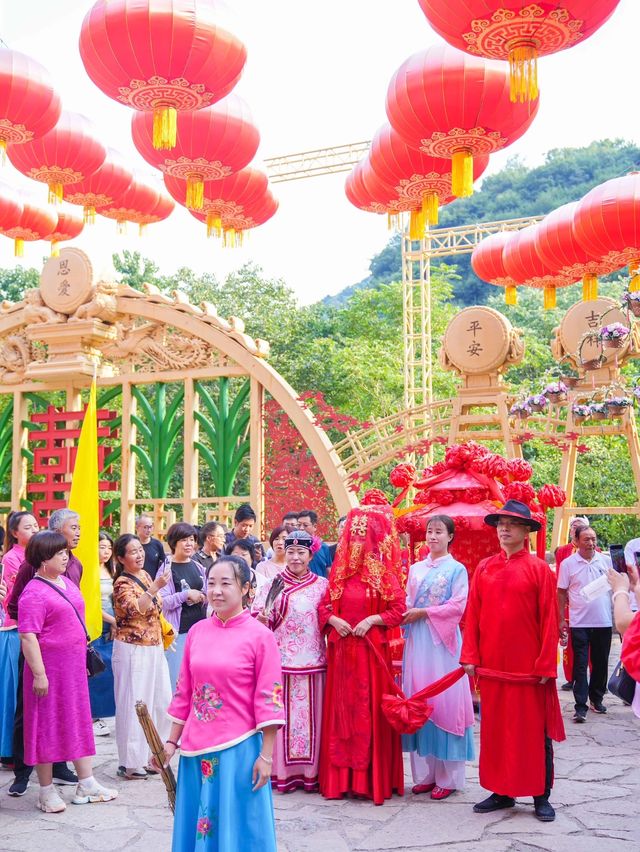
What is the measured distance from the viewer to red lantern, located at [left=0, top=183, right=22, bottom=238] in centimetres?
857

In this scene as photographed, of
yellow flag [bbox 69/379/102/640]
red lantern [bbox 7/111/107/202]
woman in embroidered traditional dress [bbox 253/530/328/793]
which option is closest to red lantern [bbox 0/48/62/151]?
red lantern [bbox 7/111/107/202]

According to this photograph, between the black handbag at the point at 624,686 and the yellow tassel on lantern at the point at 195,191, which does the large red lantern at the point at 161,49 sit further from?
the black handbag at the point at 624,686

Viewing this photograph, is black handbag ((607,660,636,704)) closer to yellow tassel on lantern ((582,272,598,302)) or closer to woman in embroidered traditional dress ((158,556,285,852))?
woman in embroidered traditional dress ((158,556,285,852))

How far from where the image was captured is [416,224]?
289 inches

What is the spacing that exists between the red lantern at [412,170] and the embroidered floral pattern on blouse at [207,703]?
467cm

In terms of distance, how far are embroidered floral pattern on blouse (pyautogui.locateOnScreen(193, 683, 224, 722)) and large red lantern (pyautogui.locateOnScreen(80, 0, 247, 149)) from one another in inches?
155

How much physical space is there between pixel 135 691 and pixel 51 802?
0.72 meters

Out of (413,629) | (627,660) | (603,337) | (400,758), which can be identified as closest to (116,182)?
(603,337)

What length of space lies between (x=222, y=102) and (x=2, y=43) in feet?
14.2

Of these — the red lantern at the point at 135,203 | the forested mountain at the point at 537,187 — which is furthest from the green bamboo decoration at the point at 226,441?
the forested mountain at the point at 537,187

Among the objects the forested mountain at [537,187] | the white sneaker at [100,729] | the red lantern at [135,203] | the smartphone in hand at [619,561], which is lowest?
the white sneaker at [100,729]

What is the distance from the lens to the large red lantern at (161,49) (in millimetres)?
5164

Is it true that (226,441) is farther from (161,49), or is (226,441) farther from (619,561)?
(619,561)

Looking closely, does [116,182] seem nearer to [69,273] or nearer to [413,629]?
[69,273]
